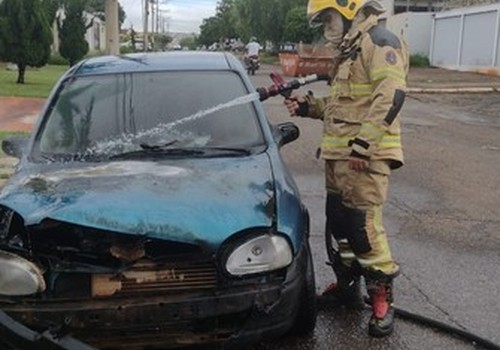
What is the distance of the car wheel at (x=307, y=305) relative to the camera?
135 inches

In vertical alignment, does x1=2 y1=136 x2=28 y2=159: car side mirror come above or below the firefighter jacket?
below

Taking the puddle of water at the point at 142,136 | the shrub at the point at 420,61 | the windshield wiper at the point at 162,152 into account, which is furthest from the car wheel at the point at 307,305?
the shrub at the point at 420,61

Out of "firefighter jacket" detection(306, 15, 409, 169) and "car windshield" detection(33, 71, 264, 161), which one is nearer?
→ "firefighter jacket" detection(306, 15, 409, 169)

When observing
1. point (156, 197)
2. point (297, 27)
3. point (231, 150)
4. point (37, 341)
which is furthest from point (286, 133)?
point (297, 27)

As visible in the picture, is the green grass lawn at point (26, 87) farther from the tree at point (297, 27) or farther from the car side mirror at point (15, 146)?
the tree at point (297, 27)

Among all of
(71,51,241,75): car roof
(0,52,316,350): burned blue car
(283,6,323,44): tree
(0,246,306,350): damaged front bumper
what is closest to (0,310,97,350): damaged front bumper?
(0,52,316,350): burned blue car

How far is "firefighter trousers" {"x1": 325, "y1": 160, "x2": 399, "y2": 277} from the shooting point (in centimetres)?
368

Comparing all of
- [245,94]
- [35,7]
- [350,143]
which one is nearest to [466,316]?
[350,143]

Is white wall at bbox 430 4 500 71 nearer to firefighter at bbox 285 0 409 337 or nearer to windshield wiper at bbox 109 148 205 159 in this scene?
firefighter at bbox 285 0 409 337

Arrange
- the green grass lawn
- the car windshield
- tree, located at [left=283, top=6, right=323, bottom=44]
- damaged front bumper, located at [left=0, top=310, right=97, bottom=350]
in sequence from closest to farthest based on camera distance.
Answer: damaged front bumper, located at [left=0, top=310, right=97, bottom=350] → the car windshield → the green grass lawn → tree, located at [left=283, top=6, right=323, bottom=44]

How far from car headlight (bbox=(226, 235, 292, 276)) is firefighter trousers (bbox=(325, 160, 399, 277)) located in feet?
2.59

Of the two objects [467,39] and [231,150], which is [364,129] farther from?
[467,39]

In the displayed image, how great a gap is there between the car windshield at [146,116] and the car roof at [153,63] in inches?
3.1

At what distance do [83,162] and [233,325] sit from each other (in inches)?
54.5
